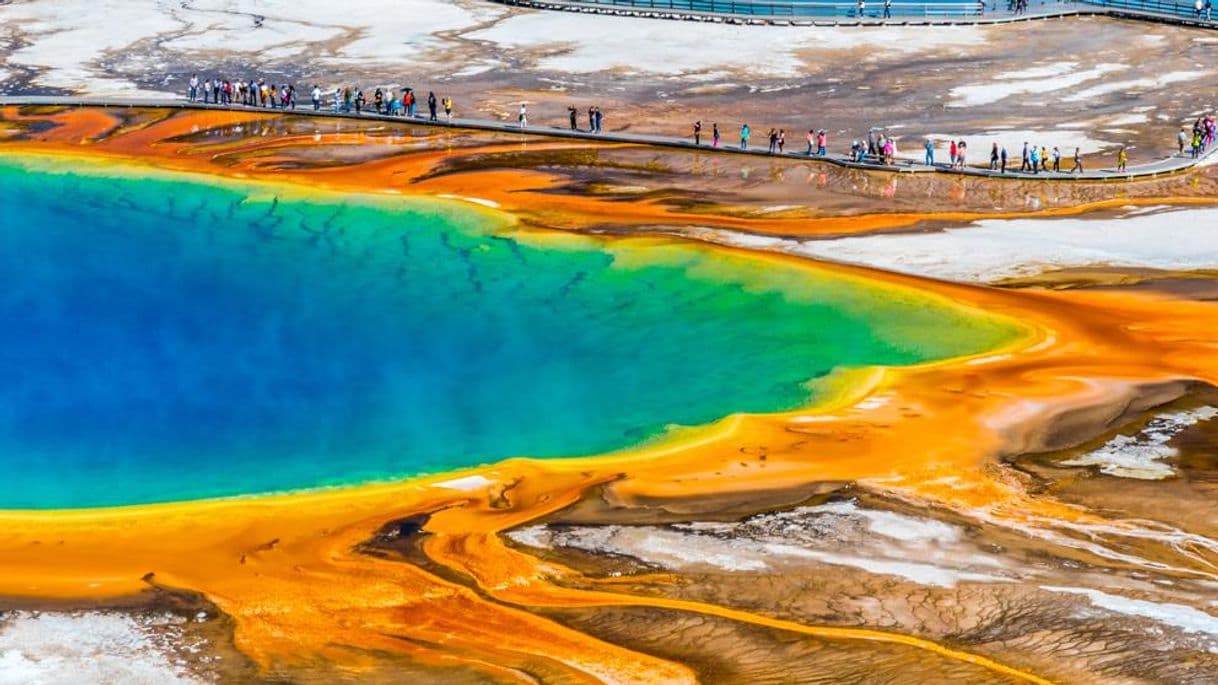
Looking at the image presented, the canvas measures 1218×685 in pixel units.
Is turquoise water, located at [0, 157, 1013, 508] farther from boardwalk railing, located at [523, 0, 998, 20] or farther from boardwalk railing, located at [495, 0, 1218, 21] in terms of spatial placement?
boardwalk railing, located at [523, 0, 998, 20]

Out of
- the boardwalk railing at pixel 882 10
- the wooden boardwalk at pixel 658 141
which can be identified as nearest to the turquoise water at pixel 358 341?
the wooden boardwalk at pixel 658 141

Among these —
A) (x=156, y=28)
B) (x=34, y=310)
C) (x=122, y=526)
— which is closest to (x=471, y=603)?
(x=122, y=526)

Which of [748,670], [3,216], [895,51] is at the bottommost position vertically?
[748,670]

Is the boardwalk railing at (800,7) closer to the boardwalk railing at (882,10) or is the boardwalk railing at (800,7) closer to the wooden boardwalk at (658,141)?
the boardwalk railing at (882,10)

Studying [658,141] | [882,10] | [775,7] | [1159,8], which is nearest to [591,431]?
[658,141]

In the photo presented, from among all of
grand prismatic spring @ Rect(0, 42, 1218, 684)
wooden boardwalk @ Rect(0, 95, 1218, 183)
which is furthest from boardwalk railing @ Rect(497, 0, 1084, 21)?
grand prismatic spring @ Rect(0, 42, 1218, 684)

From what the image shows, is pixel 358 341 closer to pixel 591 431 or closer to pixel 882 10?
pixel 591 431

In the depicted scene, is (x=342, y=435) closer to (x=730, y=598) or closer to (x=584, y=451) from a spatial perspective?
(x=584, y=451)
